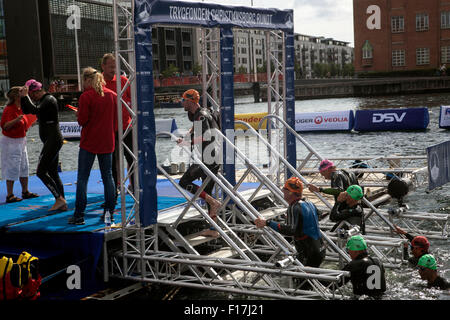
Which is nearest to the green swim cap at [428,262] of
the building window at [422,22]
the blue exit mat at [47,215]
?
the blue exit mat at [47,215]

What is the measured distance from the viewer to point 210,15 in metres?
9.45

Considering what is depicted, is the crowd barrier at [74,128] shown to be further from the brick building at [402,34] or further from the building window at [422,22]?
the building window at [422,22]

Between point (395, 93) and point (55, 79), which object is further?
point (55, 79)

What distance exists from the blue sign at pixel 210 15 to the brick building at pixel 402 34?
241 ft

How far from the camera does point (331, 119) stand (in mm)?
37594

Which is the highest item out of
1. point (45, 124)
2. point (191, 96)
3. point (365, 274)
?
point (191, 96)

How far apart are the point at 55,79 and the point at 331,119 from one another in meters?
68.0

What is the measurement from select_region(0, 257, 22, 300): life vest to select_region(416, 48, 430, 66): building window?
272 ft

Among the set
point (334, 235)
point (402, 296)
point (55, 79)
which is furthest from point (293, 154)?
point (55, 79)

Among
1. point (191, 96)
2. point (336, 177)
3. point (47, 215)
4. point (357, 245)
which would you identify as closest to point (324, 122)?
point (336, 177)

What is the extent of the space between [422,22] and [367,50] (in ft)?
27.7

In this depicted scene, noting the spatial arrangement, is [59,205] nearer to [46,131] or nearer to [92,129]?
[46,131]

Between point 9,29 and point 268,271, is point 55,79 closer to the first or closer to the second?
point 9,29

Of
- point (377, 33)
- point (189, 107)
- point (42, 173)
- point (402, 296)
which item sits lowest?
point (402, 296)
